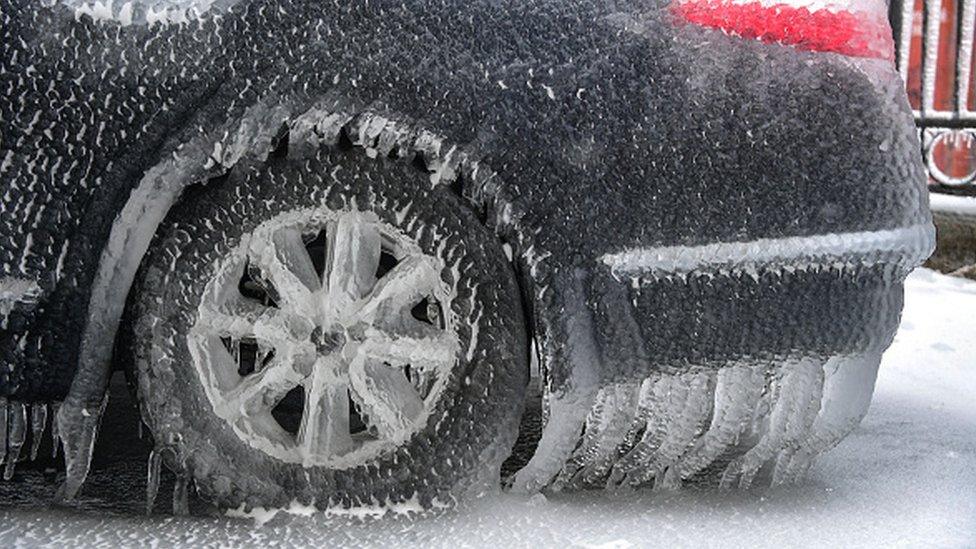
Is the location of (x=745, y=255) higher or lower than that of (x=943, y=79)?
lower

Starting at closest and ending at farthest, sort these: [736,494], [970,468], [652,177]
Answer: [652,177]
[736,494]
[970,468]

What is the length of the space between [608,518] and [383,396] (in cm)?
54

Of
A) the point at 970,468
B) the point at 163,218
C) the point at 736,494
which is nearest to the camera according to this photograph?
the point at 163,218

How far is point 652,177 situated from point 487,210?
1.06 ft

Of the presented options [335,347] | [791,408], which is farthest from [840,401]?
[335,347]

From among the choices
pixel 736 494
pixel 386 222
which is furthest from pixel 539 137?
pixel 736 494

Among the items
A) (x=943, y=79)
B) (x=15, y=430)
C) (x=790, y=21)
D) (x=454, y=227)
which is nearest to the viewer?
(x=790, y=21)

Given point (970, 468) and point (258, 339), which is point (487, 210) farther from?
point (970, 468)

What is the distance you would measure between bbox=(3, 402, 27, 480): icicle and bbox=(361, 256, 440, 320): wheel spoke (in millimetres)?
739

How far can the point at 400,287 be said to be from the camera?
86.9 inches

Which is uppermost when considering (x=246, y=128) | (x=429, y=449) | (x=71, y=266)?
(x=246, y=128)

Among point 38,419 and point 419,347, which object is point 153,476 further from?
point 419,347

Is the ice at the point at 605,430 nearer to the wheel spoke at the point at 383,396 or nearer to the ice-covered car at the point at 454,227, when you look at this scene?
the ice-covered car at the point at 454,227

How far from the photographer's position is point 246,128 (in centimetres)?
213
